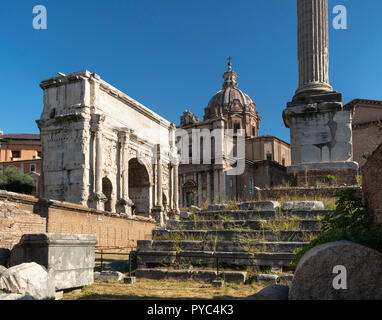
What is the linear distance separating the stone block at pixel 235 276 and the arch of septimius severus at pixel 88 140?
16.6 m

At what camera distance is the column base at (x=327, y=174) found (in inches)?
451

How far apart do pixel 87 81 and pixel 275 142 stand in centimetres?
3341

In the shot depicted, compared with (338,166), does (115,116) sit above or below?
above

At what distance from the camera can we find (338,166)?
11.5 metres

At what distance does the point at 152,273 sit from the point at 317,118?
6785mm

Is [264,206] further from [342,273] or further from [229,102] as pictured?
[229,102]

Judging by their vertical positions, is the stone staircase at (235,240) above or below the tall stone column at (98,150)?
below

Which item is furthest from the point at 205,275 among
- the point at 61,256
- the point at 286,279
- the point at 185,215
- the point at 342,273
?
the point at 342,273

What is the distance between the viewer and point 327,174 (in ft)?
38.0

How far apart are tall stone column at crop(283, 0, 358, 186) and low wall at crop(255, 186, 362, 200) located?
0.65 metres

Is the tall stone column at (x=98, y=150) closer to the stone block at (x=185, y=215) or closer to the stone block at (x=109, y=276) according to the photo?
the stone block at (x=185, y=215)

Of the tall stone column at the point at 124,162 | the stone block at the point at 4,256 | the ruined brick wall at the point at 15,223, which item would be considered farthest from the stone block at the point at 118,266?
the tall stone column at the point at 124,162
